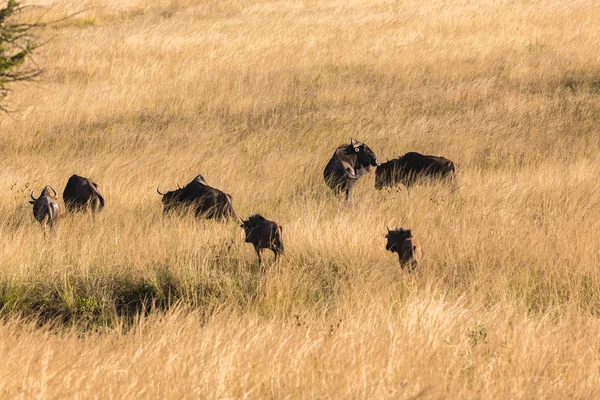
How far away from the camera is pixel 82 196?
8188 millimetres

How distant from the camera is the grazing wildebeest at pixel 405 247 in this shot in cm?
592

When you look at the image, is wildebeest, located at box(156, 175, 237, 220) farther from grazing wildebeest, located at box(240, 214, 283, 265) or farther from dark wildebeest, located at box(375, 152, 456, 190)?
dark wildebeest, located at box(375, 152, 456, 190)

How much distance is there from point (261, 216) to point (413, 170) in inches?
122

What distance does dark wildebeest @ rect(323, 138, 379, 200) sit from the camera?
8672 millimetres

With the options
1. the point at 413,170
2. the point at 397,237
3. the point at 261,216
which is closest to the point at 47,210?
the point at 261,216

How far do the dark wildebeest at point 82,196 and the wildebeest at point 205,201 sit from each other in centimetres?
81

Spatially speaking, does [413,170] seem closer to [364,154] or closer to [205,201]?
[364,154]

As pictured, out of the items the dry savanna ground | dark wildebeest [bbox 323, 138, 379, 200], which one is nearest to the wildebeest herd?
dark wildebeest [bbox 323, 138, 379, 200]

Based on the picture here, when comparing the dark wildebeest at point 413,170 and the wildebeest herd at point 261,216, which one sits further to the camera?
the dark wildebeest at point 413,170

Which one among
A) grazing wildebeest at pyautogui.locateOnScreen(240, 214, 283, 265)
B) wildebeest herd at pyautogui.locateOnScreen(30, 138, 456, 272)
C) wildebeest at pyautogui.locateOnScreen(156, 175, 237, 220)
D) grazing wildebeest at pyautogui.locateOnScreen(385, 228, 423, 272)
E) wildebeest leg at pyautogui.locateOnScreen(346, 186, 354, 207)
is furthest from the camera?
wildebeest leg at pyautogui.locateOnScreen(346, 186, 354, 207)

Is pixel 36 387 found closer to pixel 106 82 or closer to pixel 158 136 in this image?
pixel 158 136

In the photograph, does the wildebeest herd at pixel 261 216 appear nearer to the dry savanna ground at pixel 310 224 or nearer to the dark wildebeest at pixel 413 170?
the dark wildebeest at pixel 413 170

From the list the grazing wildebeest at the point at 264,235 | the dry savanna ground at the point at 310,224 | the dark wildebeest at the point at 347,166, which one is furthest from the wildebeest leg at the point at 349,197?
the grazing wildebeest at the point at 264,235

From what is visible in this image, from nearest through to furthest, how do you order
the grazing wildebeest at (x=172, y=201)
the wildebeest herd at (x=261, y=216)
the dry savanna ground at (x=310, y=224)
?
the dry savanna ground at (x=310, y=224)
the wildebeest herd at (x=261, y=216)
the grazing wildebeest at (x=172, y=201)
